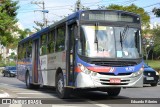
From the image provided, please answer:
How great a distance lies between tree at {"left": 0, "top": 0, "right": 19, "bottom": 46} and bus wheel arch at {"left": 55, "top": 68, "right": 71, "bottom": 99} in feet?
24.2

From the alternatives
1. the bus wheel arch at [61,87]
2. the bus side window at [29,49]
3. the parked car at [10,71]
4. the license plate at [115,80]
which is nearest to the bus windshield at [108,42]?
the license plate at [115,80]

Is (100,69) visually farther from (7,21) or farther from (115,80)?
(7,21)

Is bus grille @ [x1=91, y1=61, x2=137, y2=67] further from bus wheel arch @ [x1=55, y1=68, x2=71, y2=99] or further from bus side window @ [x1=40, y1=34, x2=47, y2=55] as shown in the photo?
bus side window @ [x1=40, y1=34, x2=47, y2=55]

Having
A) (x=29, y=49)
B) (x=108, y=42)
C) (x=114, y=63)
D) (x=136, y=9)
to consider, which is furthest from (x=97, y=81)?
(x=136, y=9)

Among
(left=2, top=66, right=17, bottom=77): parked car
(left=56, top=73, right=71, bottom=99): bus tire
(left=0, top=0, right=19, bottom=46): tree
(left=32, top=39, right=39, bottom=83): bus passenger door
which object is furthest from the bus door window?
(left=2, top=66, right=17, bottom=77): parked car

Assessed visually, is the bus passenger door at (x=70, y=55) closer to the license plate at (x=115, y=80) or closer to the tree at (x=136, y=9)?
the license plate at (x=115, y=80)

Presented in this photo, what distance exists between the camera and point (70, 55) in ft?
50.1

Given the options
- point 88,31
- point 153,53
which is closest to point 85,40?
point 88,31

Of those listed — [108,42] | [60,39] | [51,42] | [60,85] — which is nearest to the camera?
[108,42]

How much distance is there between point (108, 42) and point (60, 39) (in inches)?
107

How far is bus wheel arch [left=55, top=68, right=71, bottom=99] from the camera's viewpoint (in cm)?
1569

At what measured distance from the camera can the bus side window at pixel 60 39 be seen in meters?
16.2

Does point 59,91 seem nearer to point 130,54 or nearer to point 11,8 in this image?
point 130,54

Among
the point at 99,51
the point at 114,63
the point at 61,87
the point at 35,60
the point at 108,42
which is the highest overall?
the point at 108,42
